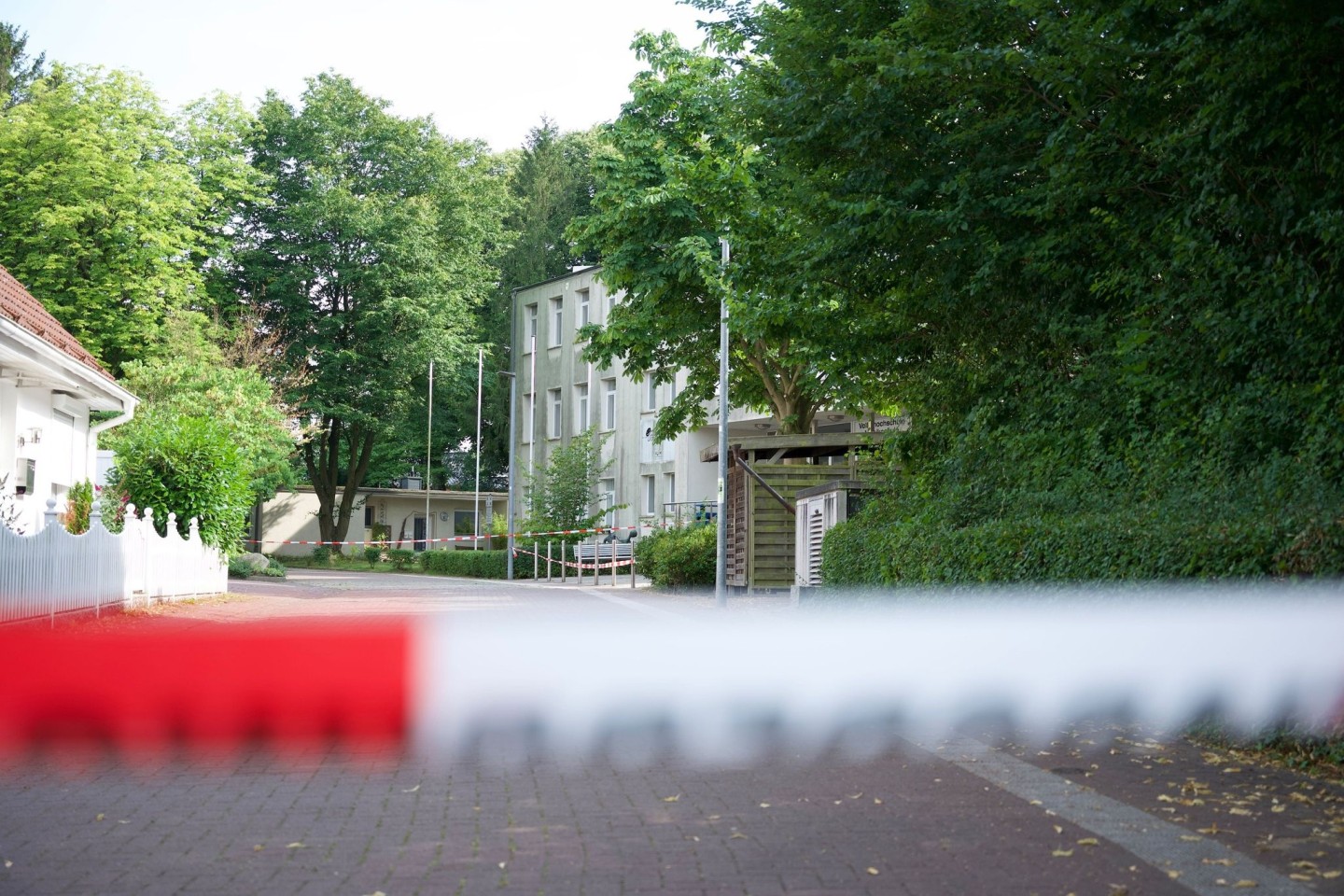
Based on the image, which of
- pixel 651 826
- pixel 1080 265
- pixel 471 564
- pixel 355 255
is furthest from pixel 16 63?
pixel 651 826

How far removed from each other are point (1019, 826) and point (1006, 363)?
1110 centimetres

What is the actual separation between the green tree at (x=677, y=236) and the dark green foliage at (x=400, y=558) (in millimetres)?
21691

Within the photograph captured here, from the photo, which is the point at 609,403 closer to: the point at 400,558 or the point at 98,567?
the point at 400,558

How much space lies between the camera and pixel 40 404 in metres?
24.5

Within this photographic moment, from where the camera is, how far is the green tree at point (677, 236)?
1121 inches

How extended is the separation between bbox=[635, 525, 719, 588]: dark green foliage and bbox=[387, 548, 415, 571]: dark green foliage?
67.8 feet

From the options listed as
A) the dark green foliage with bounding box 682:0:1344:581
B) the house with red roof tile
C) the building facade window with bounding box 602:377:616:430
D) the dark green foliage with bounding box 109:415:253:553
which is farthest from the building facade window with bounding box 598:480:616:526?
the dark green foliage with bounding box 682:0:1344:581

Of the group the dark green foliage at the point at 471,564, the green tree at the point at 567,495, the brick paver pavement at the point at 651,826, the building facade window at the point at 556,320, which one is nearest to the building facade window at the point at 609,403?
the building facade window at the point at 556,320

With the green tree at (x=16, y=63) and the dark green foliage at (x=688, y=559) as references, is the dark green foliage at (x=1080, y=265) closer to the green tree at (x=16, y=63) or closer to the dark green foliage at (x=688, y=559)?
the dark green foliage at (x=688, y=559)

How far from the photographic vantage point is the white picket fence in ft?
48.6

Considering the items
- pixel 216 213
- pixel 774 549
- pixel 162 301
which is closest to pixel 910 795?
pixel 774 549

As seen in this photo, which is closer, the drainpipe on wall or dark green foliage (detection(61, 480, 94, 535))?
dark green foliage (detection(61, 480, 94, 535))

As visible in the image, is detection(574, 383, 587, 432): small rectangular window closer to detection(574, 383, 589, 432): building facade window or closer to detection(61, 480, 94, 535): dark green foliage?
detection(574, 383, 589, 432): building facade window

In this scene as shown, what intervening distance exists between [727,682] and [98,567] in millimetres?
9331
